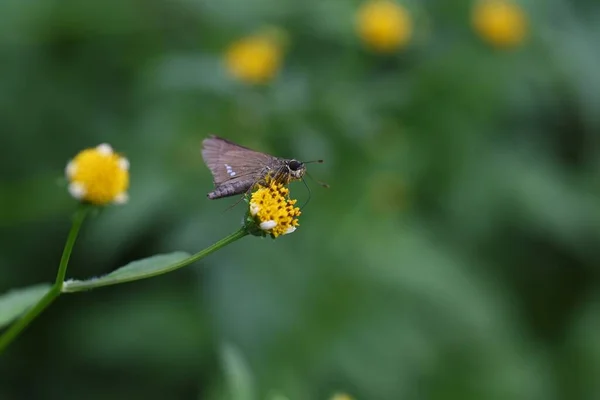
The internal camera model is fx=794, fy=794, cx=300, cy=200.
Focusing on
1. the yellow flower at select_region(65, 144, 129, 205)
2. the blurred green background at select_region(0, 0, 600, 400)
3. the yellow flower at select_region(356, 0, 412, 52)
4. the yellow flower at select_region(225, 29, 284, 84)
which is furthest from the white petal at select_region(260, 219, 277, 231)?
the yellow flower at select_region(356, 0, 412, 52)

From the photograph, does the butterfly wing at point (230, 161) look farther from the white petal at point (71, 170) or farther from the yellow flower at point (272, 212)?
the white petal at point (71, 170)

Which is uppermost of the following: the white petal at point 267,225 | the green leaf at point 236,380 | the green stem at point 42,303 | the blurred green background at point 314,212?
the white petal at point 267,225

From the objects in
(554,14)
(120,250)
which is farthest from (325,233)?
(554,14)

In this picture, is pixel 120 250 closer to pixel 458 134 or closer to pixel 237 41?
pixel 237 41

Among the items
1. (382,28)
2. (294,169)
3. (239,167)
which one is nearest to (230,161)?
(239,167)

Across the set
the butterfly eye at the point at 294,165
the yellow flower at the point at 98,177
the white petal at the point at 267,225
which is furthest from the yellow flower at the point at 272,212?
the yellow flower at the point at 98,177

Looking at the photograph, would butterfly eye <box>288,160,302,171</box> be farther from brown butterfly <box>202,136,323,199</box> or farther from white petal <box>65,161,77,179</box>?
white petal <box>65,161,77,179</box>
